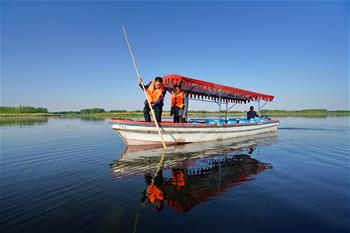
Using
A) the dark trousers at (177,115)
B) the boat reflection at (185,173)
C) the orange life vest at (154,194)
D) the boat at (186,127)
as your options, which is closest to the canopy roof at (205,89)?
the boat at (186,127)

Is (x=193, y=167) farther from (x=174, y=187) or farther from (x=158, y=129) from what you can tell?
(x=158, y=129)

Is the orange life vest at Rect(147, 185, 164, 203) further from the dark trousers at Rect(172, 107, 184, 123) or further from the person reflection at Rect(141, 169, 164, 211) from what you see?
the dark trousers at Rect(172, 107, 184, 123)

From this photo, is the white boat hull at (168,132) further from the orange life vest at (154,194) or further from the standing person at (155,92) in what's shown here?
the orange life vest at (154,194)

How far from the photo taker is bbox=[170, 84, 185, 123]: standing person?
11914mm

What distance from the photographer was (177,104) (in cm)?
1200

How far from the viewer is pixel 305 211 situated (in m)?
3.80

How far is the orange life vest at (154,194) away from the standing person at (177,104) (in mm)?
7363

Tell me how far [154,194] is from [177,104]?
25.8ft

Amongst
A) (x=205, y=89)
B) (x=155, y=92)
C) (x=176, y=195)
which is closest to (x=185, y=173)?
(x=176, y=195)

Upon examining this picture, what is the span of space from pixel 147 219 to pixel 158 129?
22.8ft

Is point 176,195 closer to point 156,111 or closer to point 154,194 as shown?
point 154,194

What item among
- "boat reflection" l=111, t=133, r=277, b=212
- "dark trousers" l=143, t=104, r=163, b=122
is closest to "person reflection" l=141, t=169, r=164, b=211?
"boat reflection" l=111, t=133, r=277, b=212

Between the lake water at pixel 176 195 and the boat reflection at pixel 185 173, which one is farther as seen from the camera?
the boat reflection at pixel 185 173

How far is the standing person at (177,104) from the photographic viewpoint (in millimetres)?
11914
